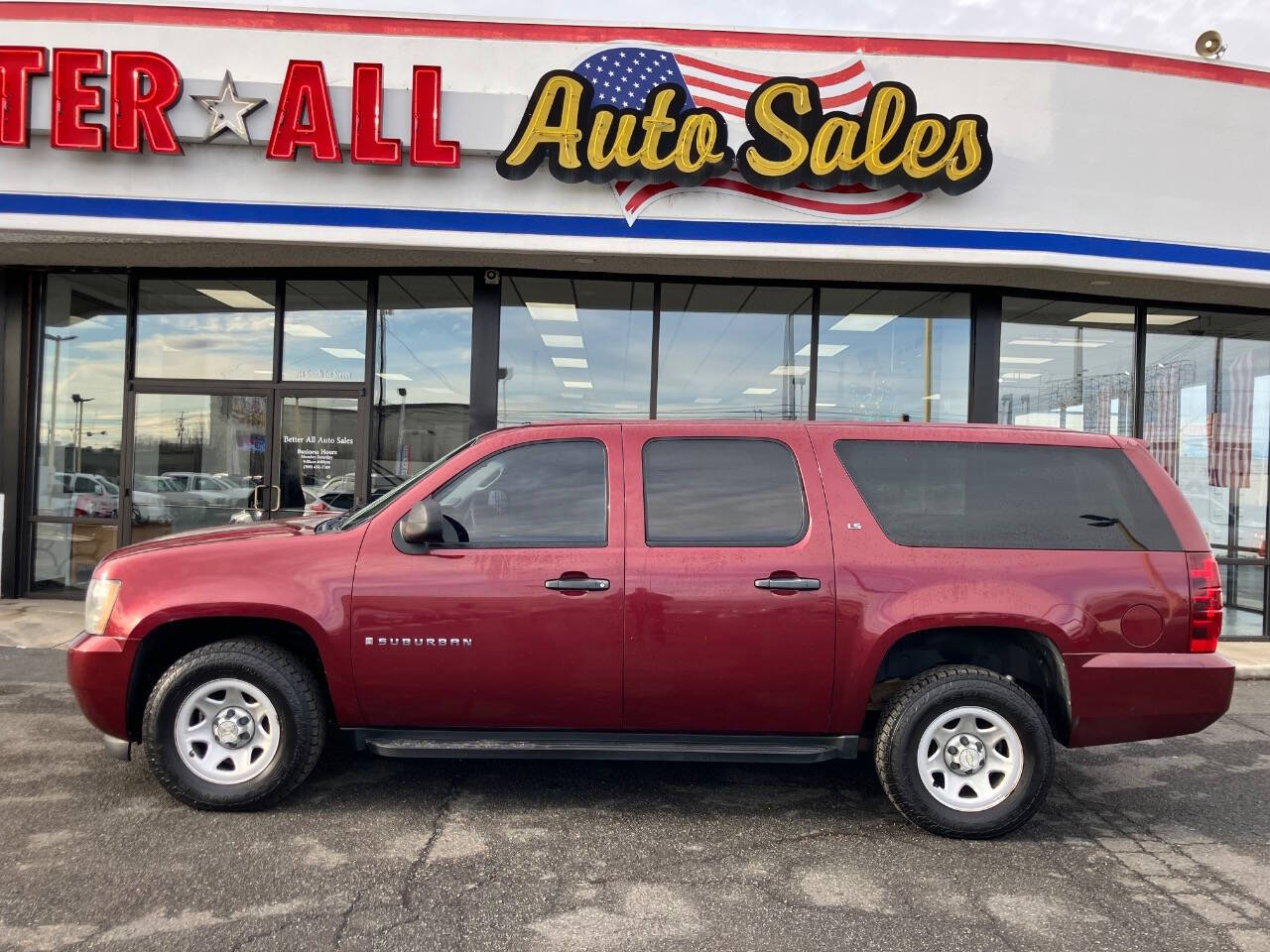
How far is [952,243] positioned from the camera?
8320 millimetres

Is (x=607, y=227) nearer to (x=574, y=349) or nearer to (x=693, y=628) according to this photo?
(x=574, y=349)

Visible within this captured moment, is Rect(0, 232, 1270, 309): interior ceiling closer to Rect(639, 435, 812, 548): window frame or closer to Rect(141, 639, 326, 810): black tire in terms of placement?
Rect(639, 435, 812, 548): window frame

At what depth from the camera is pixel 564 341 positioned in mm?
9641

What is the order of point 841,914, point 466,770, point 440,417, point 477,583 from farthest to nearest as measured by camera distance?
point 440,417
point 466,770
point 477,583
point 841,914

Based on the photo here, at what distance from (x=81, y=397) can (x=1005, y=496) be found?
32.0 feet

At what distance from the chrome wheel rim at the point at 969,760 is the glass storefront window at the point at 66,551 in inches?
357

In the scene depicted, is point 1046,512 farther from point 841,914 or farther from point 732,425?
point 841,914

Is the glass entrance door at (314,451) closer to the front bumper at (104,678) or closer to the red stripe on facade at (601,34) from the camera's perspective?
the red stripe on facade at (601,34)

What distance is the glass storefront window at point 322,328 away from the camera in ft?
31.3

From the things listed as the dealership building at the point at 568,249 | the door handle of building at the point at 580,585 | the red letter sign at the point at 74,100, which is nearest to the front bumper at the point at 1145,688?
the door handle of building at the point at 580,585

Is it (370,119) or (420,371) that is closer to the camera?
(370,119)

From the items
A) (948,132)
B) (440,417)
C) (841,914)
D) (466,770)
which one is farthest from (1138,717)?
(440,417)

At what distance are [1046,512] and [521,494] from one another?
244 cm

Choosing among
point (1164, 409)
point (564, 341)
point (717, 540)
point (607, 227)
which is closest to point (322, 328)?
point (564, 341)
